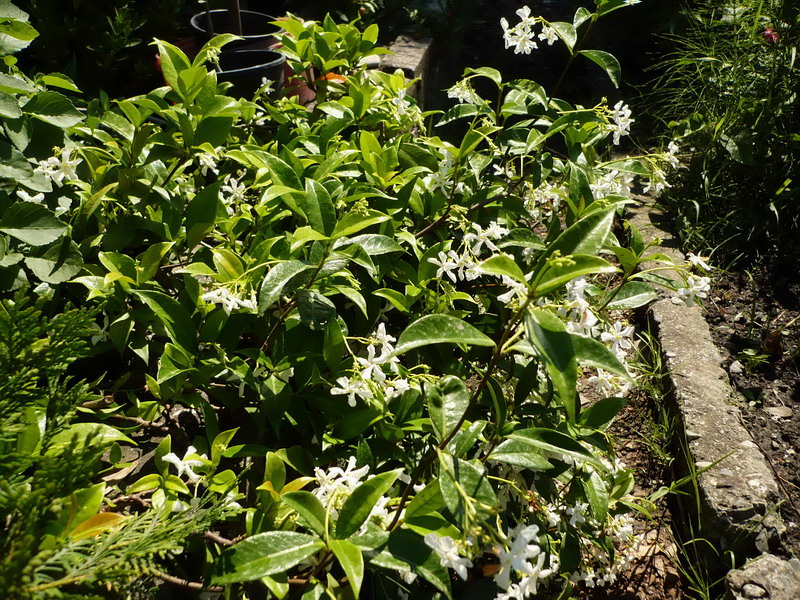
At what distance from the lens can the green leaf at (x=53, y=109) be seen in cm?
144

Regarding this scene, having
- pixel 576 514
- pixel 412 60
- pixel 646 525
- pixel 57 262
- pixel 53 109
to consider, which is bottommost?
pixel 646 525

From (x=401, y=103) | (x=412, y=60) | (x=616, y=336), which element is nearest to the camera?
(x=616, y=336)

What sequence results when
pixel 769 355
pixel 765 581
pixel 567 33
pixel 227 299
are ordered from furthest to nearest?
pixel 769 355 < pixel 765 581 < pixel 567 33 < pixel 227 299

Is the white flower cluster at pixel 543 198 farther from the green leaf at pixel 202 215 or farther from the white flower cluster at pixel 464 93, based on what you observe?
the green leaf at pixel 202 215

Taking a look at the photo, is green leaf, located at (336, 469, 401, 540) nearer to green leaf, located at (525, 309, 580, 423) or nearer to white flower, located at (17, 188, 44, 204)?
green leaf, located at (525, 309, 580, 423)

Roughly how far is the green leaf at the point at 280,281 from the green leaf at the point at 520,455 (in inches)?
17.7

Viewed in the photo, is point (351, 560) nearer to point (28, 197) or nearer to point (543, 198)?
point (28, 197)

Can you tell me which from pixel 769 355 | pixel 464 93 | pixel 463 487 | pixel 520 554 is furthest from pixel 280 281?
pixel 769 355

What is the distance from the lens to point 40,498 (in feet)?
2.52

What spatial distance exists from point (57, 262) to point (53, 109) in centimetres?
35

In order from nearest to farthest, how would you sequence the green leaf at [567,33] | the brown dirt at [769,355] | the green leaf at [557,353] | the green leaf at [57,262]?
the green leaf at [557,353]
the green leaf at [57,262]
the green leaf at [567,33]
the brown dirt at [769,355]

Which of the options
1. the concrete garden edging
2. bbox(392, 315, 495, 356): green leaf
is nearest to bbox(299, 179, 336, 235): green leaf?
bbox(392, 315, 495, 356): green leaf

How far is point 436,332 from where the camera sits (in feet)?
3.41

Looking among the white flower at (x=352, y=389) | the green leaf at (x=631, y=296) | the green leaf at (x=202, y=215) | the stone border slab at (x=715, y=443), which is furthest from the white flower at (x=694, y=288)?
the green leaf at (x=202, y=215)
